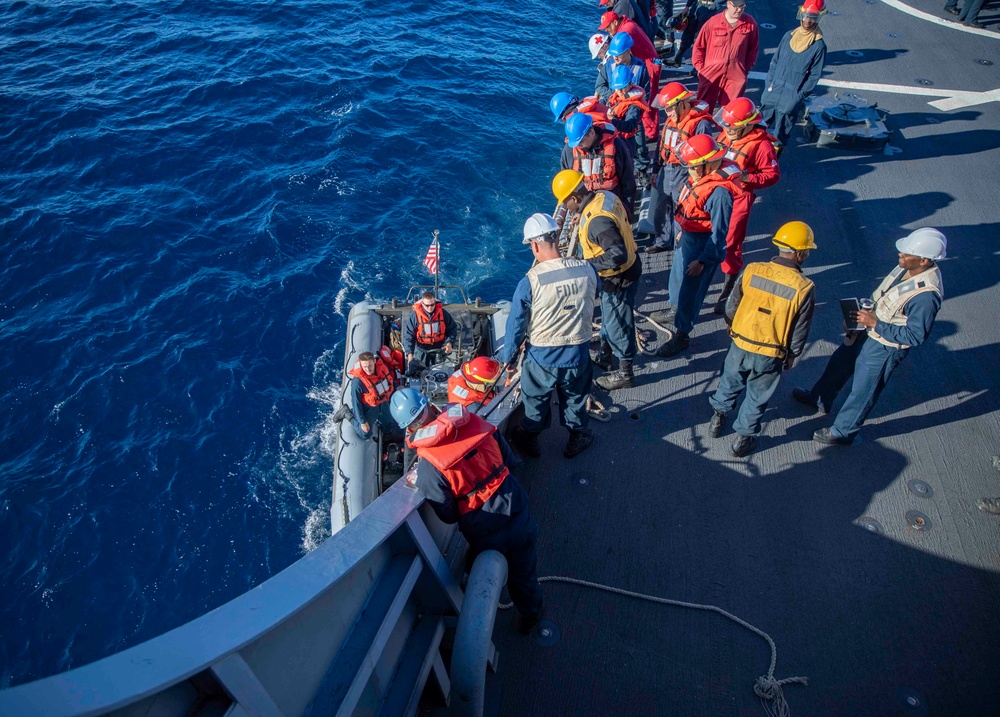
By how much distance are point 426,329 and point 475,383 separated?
125 inches

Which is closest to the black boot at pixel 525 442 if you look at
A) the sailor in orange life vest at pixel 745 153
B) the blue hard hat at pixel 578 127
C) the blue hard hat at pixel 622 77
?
the sailor in orange life vest at pixel 745 153

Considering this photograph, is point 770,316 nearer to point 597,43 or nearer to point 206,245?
point 597,43

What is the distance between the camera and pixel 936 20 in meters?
12.8

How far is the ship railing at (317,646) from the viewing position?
171 cm

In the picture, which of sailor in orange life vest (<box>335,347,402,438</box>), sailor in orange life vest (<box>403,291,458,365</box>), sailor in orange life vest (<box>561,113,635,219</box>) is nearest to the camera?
sailor in orange life vest (<box>561,113,635,219</box>)

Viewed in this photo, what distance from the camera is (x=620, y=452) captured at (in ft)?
15.6

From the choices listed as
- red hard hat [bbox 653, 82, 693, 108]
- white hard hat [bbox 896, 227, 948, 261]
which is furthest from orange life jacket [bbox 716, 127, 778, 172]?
white hard hat [bbox 896, 227, 948, 261]

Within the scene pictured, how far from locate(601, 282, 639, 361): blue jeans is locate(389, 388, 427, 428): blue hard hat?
5.86 feet

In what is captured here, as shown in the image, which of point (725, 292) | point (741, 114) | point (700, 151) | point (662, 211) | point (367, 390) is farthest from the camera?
point (662, 211)

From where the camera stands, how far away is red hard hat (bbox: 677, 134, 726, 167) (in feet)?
16.6

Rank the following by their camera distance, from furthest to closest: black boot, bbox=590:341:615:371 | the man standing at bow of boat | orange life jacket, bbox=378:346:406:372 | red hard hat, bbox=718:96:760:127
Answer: orange life jacket, bbox=378:346:406:372 < red hard hat, bbox=718:96:760:127 < black boot, bbox=590:341:615:371 < the man standing at bow of boat

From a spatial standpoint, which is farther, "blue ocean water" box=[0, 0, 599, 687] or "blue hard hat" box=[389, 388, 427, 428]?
"blue ocean water" box=[0, 0, 599, 687]

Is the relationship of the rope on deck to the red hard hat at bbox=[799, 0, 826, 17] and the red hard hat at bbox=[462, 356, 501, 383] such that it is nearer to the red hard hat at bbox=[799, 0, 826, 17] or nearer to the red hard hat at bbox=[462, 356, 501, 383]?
the red hard hat at bbox=[462, 356, 501, 383]

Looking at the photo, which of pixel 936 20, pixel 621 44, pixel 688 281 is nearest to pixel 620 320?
pixel 688 281
